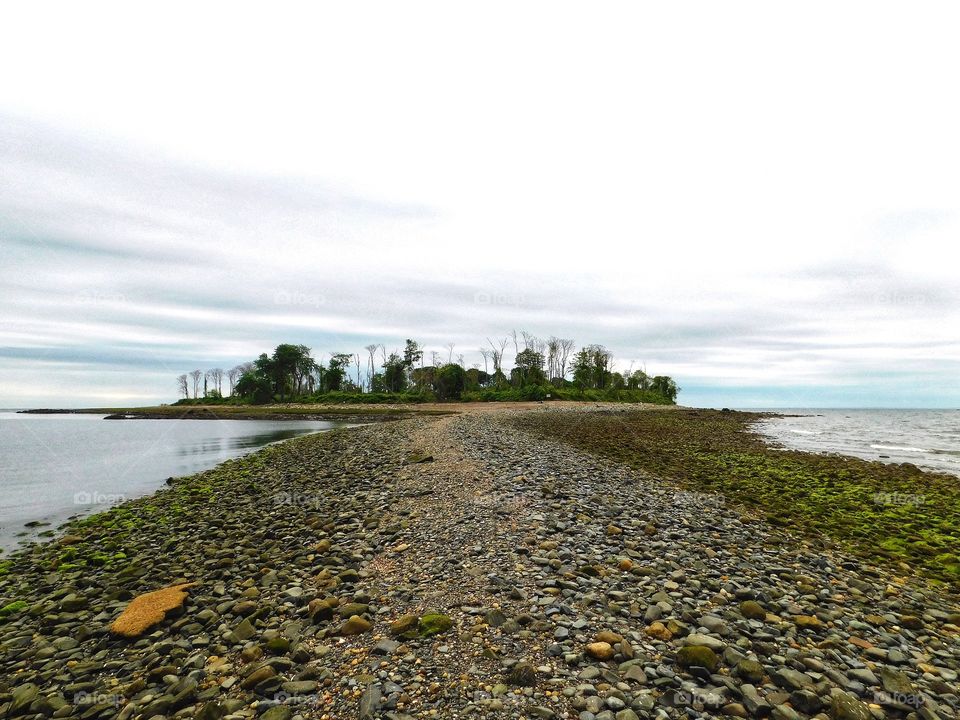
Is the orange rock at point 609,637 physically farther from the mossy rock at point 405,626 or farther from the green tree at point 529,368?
the green tree at point 529,368

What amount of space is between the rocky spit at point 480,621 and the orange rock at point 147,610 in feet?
0.29

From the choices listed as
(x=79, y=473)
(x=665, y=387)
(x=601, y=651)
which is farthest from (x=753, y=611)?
(x=665, y=387)

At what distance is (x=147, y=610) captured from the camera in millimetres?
6996

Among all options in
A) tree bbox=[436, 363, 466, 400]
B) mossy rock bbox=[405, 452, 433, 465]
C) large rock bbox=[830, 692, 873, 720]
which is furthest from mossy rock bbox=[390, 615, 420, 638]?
tree bbox=[436, 363, 466, 400]

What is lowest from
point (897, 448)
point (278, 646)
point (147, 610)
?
point (897, 448)

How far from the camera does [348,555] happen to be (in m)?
8.96

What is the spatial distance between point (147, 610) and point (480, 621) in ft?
17.2

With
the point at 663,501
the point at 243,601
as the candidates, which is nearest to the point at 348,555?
the point at 243,601

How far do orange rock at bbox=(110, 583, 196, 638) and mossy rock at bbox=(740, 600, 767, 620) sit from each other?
8.52 m

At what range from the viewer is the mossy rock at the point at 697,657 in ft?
16.7

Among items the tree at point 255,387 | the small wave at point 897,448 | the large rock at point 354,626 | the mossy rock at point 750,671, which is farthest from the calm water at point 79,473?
the tree at point 255,387

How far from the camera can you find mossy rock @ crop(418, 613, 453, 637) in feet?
19.1

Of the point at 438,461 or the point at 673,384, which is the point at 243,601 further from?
the point at 673,384

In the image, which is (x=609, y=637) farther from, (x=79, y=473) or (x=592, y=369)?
(x=592, y=369)
